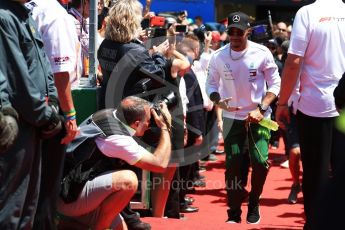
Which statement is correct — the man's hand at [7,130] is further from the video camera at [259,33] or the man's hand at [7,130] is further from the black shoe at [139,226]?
the video camera at [259,33]

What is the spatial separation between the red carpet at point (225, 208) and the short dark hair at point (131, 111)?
46.6 inches

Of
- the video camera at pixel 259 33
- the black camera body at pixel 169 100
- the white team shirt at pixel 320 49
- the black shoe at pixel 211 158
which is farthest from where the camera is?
the black shoe at pixel 211 158

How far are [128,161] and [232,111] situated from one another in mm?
2219

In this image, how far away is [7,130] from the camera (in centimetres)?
415

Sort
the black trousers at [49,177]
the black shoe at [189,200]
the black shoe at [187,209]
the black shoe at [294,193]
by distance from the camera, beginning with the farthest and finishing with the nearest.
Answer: the black shoe at [294,193] → the black shoe at [189,200] → the black shoe at [187,209] → the black trousers at [49,177]

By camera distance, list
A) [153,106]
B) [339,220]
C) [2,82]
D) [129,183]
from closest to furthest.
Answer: [339,220], [2,82], [129,183], [153,106]

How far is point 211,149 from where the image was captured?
12.6 m

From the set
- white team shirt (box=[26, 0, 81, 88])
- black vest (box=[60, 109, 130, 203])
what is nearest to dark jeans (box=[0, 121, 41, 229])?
white team shirt (box=[26, 0, 81, 88])

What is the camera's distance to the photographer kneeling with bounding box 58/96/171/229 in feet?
18.9

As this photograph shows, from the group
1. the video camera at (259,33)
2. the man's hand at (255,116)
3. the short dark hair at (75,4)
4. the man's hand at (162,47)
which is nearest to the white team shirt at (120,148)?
the man's hand at (255,116)

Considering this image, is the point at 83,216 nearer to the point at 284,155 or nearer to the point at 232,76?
the point at 232,76

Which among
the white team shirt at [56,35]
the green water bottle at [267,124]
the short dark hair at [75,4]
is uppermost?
the white team shirt at [56,35]

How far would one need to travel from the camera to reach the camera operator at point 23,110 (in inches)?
172

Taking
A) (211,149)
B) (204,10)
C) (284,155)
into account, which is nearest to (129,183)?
(211,149)
